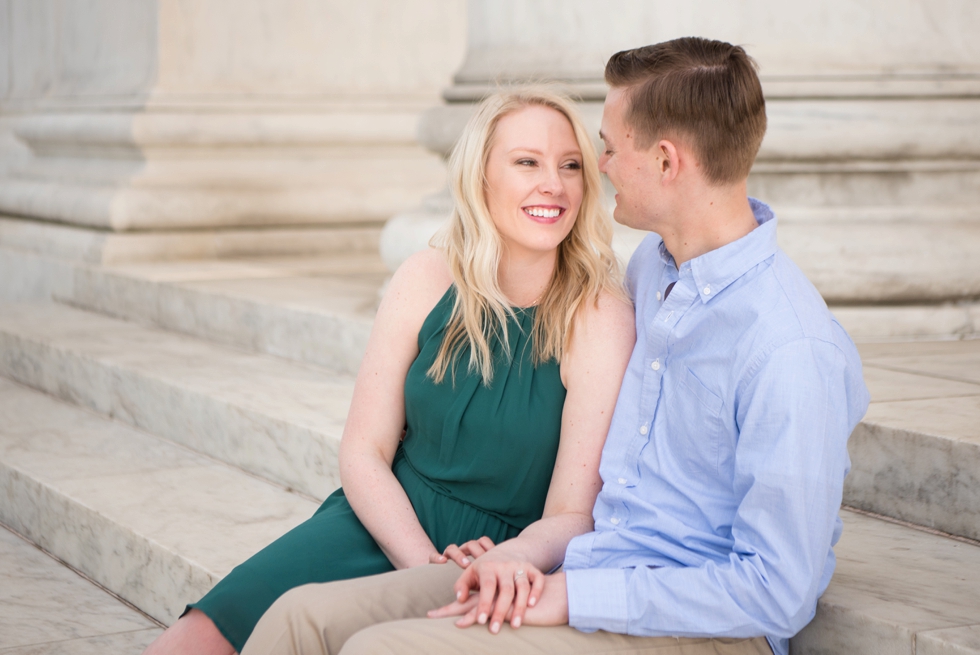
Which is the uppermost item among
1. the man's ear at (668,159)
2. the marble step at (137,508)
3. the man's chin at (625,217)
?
the man's ear at (668,159)

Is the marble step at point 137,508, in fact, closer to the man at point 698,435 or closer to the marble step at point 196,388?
the marble step at point 196,388

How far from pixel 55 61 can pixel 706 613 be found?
7.33 m

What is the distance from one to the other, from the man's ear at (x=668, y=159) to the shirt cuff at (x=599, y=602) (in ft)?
2.37

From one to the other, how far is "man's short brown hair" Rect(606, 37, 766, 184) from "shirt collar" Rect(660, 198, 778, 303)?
12 centimetres

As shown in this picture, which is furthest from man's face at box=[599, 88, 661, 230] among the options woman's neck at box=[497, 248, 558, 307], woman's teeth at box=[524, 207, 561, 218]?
woman's neck at box=[497, 248, 558, 307]

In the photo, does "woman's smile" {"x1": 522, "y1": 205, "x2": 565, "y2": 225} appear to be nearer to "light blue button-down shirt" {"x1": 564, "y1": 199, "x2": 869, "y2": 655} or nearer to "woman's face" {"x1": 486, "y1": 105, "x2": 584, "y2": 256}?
"woman's face" {"x1": 486, "y1": 105, "x2": 584, "y2": 256}

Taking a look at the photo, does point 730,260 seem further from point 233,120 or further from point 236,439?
point 233,120

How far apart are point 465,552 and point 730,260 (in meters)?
0.81

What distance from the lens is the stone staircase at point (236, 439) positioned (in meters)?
2.52

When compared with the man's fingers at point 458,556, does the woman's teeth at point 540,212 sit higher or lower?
higher

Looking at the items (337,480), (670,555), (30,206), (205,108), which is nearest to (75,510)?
(337,480)

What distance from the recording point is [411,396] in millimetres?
2715

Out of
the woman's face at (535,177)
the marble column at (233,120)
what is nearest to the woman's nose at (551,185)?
the woman's face at (535,177)

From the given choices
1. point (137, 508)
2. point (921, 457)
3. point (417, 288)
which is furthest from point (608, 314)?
point (137, 508)
